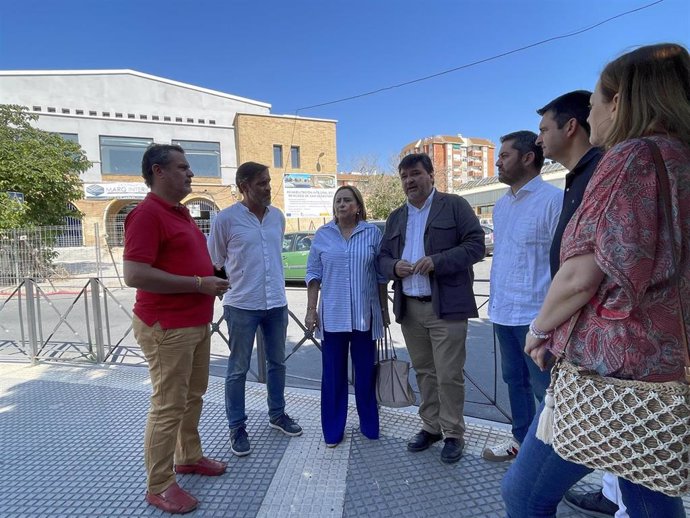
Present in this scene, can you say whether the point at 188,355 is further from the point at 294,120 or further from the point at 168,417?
the point at 294,120

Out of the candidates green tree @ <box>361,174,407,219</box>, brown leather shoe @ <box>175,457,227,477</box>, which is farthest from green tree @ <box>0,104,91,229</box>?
green tree @ <box>361,174,407,219</box>

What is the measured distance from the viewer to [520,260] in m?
2.51

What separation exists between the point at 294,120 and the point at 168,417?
29065mm

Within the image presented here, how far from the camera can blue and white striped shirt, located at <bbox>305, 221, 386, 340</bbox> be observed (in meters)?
3.03

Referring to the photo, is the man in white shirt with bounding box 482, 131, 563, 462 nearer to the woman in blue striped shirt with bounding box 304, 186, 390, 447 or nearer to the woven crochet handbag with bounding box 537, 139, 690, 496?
the woman in blue striped shirt with bounding box 304, 186, 390, 447

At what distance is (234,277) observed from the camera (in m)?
3.08

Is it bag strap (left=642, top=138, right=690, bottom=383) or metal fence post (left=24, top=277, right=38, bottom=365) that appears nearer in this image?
bag strap (left=642, top=138, right=690, bottom=383)

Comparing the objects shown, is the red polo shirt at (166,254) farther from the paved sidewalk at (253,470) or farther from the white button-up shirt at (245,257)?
the paved sidewalk at (253,470)

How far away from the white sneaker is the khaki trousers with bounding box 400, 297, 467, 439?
0.68 ft

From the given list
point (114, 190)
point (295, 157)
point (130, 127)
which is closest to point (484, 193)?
point (295, 157)

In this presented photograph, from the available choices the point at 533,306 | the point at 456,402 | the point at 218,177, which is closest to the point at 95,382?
the point at 456,402

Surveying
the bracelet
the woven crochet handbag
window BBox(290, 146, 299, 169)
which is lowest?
the woven crochet handbag

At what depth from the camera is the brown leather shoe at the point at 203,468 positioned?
279 cm

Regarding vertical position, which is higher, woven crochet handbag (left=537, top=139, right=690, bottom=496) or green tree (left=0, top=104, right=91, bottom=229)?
green tree (left=0, top=104, right=91, bottom=229)
